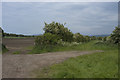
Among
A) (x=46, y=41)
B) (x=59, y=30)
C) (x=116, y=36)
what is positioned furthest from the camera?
(x=59, y=30)

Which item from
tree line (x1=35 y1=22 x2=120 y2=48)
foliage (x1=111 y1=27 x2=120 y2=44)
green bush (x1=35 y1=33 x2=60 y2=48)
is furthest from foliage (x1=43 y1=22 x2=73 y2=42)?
foliage (x1=111 y1=27 x2=120 y2=44)

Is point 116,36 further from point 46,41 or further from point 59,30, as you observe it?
point 46,41

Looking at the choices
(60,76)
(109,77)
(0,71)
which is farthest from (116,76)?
(0,71)

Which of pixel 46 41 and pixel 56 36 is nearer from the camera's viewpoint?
pixel 46 41

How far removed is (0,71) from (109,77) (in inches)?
253

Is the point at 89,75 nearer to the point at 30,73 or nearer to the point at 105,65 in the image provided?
the point at 105,65

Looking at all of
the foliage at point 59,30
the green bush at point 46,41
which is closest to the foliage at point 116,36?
the foliage at point 59,30

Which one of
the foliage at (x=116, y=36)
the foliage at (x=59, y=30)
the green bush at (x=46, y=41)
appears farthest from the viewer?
the foliage at (x=59, y=30)

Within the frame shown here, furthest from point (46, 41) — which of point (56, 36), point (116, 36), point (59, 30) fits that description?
point (116, 36)

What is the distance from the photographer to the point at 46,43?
18.8 m

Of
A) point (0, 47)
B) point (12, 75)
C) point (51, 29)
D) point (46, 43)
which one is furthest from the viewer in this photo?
point (51, 29)

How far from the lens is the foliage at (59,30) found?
23309mm

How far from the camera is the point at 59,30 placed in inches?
920

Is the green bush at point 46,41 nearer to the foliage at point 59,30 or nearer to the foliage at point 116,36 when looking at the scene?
the foliage at point 59,30
